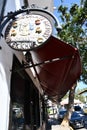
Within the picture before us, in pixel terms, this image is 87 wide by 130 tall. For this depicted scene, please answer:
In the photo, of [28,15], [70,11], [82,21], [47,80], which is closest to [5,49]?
[28,15]

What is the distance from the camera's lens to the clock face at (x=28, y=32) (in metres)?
4.14

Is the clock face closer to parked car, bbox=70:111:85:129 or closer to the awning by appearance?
the awning

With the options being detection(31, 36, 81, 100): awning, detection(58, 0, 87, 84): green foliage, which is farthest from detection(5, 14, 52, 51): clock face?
detection(58, 0, 87, 84): green foliage

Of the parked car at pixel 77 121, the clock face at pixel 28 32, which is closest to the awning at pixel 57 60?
the clock face at pixel 28 32

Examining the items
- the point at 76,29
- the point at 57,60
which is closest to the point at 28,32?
the point at 57,60

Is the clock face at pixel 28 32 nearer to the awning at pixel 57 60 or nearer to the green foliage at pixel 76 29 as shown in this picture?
the awning at pixel 57 60

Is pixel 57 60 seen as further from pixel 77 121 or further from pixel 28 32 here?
pixel 77 121

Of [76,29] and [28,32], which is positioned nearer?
[28,32]

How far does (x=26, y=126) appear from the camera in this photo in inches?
324

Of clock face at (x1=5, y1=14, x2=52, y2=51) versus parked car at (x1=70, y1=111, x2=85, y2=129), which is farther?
parked car at (x1=70, y1=111, x2=85, y2=129)

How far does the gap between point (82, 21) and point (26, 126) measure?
1085 centimetres

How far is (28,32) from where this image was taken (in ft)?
14.0

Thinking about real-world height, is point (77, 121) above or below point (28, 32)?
below

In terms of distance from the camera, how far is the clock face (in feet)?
13.6
